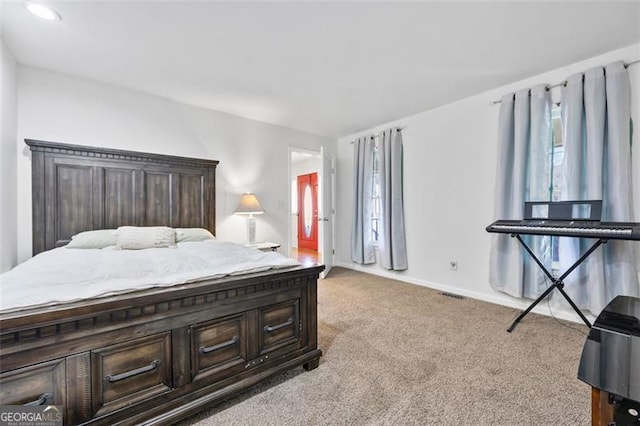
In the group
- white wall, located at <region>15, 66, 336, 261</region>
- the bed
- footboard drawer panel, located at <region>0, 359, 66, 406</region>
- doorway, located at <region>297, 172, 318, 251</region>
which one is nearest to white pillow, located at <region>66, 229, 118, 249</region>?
white wall, located at <region>15, 66, 336, 261</region>

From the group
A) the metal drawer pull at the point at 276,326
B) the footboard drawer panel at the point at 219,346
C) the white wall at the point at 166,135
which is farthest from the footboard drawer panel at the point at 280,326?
the white wall at the point at 166,135

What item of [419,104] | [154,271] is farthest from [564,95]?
[154,271]

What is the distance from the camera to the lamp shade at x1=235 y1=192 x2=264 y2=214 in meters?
3.79

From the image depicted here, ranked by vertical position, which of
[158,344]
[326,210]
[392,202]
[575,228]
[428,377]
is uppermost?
[392,202]

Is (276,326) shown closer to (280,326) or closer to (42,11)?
(280,326)

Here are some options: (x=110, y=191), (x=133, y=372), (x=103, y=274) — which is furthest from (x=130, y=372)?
(x=110, y=191)

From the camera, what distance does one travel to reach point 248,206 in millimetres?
3795

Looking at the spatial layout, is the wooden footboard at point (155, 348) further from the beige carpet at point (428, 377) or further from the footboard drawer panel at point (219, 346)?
the beige carpet at point (428, 377)

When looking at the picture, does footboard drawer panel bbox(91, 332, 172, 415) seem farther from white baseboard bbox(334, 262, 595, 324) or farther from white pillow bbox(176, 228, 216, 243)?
white baseboard bbox(334, 262, 595, 324)

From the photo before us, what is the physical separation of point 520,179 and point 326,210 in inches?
102

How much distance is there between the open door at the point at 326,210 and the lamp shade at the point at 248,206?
1042mm

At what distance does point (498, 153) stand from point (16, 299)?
3905 mm

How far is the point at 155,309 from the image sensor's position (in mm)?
1269

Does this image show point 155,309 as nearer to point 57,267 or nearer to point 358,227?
point 57,267
